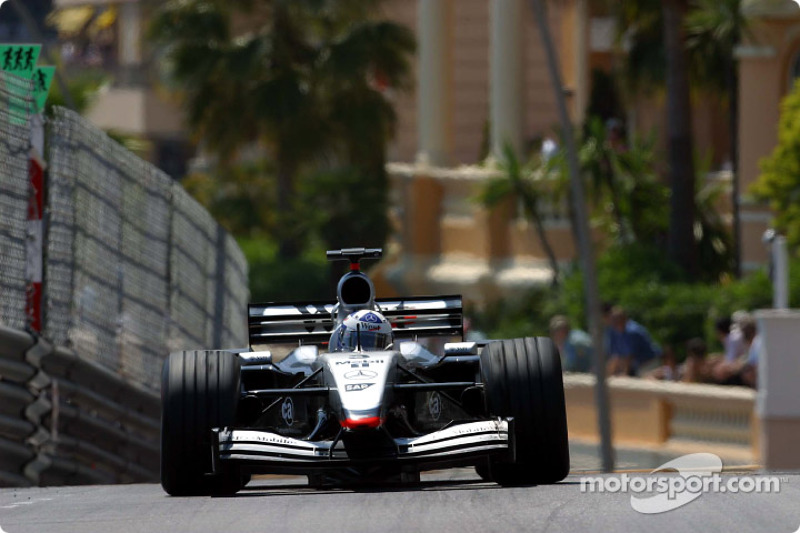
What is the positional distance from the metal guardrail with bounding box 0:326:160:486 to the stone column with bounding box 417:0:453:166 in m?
27.9

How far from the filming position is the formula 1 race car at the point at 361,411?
36.3 ft

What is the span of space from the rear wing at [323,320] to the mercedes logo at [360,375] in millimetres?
1973

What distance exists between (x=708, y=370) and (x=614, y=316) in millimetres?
1345

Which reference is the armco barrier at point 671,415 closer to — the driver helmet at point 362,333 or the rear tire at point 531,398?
the driver helmet at point 362,333

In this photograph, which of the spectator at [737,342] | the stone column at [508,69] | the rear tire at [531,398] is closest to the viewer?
the rear tire at [531,398]

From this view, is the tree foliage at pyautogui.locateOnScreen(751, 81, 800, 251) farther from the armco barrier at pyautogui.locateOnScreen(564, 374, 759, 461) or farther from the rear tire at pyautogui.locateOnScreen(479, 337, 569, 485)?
the rear tire at pyautogui.locateOnScreen(479, 337, 569, 485)

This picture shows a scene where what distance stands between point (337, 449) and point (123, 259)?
21.4ft

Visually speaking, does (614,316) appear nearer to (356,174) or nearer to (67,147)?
(67,147)

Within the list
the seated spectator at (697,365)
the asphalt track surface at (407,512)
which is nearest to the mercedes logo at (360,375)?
the asphalt track surface at (407,512)

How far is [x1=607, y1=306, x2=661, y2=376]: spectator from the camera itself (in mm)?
24984

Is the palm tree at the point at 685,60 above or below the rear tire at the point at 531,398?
above

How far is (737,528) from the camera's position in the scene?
892cm

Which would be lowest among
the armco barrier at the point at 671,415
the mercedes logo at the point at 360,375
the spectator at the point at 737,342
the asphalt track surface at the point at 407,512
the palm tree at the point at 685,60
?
the armco barrier at the point at 671,415

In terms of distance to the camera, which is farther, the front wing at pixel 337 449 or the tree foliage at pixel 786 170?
the tree foliage at pixel 786 170
